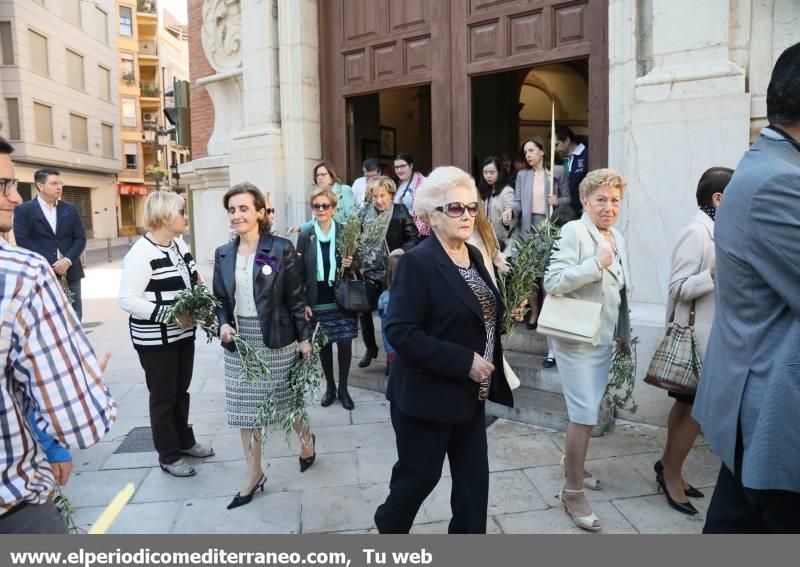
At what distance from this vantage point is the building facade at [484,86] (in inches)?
193

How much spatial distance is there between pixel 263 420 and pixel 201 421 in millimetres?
1938

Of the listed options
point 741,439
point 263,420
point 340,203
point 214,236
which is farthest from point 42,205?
point 741,439

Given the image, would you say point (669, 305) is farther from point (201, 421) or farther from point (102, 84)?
point (102, 84)

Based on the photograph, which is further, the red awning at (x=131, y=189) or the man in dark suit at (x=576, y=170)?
the red awning at (x=131, y=189)

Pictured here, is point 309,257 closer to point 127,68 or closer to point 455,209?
point 455,209

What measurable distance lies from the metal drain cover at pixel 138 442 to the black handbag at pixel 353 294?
2.00 m

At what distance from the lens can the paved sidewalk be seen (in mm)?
3633

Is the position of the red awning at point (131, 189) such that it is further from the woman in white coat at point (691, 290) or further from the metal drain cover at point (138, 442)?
the woman in white coat at point (691, 290)

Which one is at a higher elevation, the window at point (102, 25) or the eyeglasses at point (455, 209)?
the window at point (102, 25)

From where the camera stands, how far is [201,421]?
5574 mm

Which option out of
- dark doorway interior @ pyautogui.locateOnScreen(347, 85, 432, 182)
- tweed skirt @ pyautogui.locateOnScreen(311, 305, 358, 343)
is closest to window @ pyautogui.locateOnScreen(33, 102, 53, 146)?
dark doorway interior @ pyautogui.locateOnScreen(347, 85, 432, 182)

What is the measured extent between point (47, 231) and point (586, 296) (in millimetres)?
6266

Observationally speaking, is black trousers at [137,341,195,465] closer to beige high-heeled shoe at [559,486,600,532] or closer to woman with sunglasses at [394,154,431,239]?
beige high-heeled shoe at [559,486,600,532]

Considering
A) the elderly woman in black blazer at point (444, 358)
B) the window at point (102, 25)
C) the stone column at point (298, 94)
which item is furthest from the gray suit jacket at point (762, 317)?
the window at point (102, 25)
